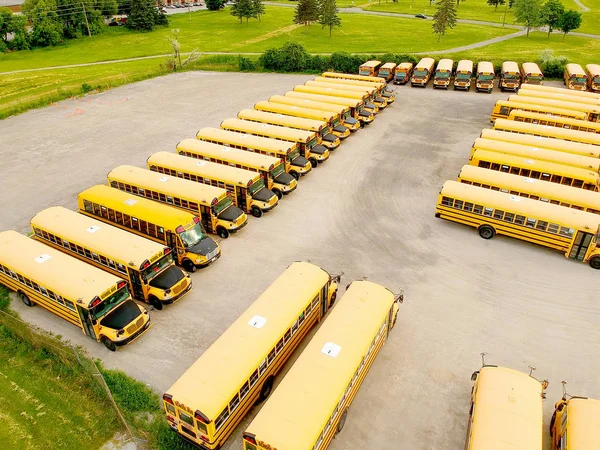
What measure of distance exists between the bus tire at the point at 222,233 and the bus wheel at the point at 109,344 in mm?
9370

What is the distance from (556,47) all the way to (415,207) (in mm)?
64436

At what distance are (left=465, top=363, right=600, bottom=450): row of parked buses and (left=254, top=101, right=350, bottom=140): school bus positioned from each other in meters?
27.2

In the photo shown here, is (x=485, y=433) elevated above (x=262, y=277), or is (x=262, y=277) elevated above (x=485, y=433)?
(x=485, y=433)

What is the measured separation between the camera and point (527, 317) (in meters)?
20.3

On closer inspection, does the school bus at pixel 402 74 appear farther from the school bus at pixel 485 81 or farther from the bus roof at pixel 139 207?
the bus roof at pixel 139 207

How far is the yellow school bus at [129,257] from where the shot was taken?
20172 mm

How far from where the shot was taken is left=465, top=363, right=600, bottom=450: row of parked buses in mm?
12516

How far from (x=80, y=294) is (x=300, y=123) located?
77.5ft

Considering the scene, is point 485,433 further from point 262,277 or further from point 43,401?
point 43,401

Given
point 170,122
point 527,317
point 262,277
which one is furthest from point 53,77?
point 527,317

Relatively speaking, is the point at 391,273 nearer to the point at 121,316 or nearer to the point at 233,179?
the point at 233,179

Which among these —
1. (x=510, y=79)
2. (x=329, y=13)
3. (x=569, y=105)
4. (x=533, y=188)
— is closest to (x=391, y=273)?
(x=533, y=188)

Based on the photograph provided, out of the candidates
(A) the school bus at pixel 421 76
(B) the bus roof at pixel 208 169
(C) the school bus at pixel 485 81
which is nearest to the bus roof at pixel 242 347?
(B) the bus roof at pixel 208 169

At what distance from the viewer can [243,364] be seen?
14703 mm
